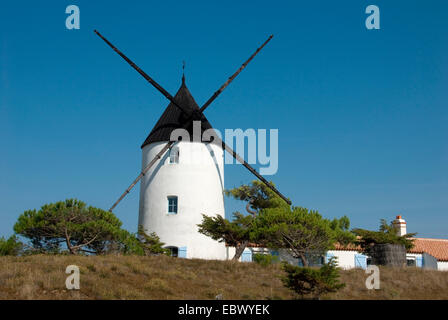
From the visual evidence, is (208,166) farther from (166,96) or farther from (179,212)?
(166,96)

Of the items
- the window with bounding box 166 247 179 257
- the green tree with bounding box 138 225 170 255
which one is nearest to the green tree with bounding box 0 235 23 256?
the green tree with bounding box 138 225 170 255

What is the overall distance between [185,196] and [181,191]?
0.39 meters

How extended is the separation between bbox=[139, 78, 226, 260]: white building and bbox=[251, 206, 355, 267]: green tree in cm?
500

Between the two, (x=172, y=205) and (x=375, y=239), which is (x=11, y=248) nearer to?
(x=172, y=205)

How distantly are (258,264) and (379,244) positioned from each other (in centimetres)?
912

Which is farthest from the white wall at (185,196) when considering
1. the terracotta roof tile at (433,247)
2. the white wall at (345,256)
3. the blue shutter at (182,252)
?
the terracotta roof tile at (433,247)

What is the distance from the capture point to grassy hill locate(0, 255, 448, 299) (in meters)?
13.6

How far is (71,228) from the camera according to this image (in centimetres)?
1889

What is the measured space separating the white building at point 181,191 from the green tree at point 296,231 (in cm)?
500

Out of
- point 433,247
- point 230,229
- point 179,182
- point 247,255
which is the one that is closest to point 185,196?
point 179,182

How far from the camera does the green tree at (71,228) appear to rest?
19016 millimetres

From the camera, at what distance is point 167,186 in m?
26.2

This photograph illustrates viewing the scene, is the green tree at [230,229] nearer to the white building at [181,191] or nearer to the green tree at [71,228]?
the white building at [181,191]
